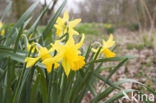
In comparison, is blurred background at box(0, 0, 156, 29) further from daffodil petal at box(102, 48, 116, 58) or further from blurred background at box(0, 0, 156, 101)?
Answer: daffodil petal at box(102, 48, 116, 58)

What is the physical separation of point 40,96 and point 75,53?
404 mm

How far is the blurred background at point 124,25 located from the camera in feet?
7.81

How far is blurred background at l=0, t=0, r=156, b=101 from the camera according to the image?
238cm

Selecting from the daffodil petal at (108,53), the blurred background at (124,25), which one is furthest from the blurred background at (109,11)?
the daffodil petal at (108,53)

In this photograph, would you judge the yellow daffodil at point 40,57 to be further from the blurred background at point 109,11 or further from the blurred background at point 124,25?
the blurred background at point 109,11

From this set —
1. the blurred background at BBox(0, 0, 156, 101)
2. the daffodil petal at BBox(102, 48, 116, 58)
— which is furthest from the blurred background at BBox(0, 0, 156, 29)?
the daffodil petal at BBox(102, 48, 116, 58)

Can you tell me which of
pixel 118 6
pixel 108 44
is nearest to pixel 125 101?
pixel 108 44

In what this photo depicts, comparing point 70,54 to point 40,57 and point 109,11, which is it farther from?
point 109,11

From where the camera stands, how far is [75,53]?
62 cm

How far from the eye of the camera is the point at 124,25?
44.0 ft

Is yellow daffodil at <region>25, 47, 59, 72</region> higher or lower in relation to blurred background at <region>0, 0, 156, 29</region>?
lower

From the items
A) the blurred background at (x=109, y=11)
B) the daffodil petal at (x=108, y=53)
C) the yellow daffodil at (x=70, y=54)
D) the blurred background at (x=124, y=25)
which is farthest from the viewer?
the blurred background at (x=109, y=11)

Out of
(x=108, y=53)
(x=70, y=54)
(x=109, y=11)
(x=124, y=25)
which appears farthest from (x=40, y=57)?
(x=109, y=11)

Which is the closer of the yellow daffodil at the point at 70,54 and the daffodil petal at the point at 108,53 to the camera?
the yellow daffodil at the point at 70,54
